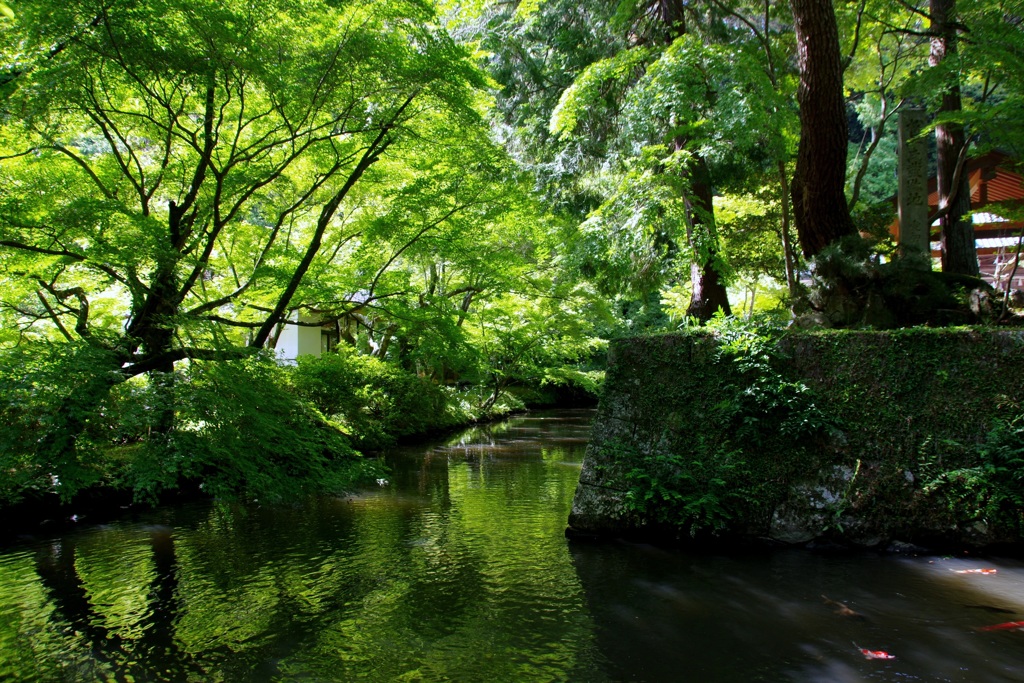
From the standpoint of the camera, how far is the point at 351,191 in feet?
36.2

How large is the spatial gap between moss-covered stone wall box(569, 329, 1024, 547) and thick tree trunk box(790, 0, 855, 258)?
81.0 inches

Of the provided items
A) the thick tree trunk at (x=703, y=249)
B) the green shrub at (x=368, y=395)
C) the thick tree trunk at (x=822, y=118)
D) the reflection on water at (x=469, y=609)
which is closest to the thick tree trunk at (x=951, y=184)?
the thick tree trunk at (x=822, y=118)

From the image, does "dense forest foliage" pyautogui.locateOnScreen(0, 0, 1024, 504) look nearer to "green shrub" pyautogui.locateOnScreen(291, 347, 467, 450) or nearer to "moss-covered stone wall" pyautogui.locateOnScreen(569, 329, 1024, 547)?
"green shrub" pyautogui.locateOnScreen(291, 347, 467, 450)

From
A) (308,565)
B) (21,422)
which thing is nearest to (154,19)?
(21,422)

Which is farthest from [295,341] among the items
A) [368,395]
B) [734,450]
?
[734,450]

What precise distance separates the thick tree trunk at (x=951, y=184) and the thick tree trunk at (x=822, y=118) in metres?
2.32

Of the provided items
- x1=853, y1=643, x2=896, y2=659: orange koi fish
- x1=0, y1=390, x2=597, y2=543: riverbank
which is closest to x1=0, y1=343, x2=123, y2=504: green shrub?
x1=0, y1=390, x2=597, y2=543: riverbank

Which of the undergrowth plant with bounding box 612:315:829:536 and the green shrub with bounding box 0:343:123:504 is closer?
the green shrub with bounding box 0:343:123:504

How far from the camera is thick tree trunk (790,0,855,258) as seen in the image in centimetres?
758

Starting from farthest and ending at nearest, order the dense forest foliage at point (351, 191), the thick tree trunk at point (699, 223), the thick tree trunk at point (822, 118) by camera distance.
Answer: the thick tree trunk at point (699, 223), the thick tree trunk at point (822, 118), the dense forest foliage at point (351, 191)

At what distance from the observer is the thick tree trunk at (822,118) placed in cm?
758

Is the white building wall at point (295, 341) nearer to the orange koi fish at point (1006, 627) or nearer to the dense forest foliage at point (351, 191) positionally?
the dense forest foliage at point (351, 191)

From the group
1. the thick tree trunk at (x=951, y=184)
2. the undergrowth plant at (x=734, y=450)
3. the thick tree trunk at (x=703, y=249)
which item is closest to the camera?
the undergrowth plant at (x=734, y=450)

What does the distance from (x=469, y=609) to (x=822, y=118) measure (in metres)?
6.70
